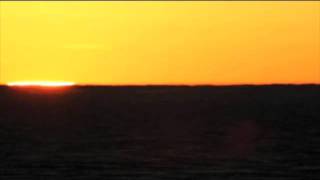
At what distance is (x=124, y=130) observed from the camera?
66.2 metres

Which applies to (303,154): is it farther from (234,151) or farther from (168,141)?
(168,141)

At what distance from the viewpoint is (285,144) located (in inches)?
2083

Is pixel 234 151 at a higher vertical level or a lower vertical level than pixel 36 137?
lower

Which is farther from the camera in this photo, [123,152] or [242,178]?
→ [123,152]

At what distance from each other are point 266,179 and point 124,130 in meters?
29.6

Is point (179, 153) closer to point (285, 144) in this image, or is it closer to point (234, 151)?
point (234, 151)

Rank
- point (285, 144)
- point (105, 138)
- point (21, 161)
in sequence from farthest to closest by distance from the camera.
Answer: point (105, 138) < point (285, 144) < point (21, 161)

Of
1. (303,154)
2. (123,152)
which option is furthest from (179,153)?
(303,154)

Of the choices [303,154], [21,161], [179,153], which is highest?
[21,161]

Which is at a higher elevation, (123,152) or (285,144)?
(123,152)

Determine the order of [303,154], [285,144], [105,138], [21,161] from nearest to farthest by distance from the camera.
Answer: [21,161] → [303,154] → [285,144] → [105,138]

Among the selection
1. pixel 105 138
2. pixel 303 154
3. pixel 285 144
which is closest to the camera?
pixel 303 154

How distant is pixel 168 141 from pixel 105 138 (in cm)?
413

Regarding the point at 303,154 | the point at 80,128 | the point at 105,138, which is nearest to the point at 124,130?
the point at 80,128
